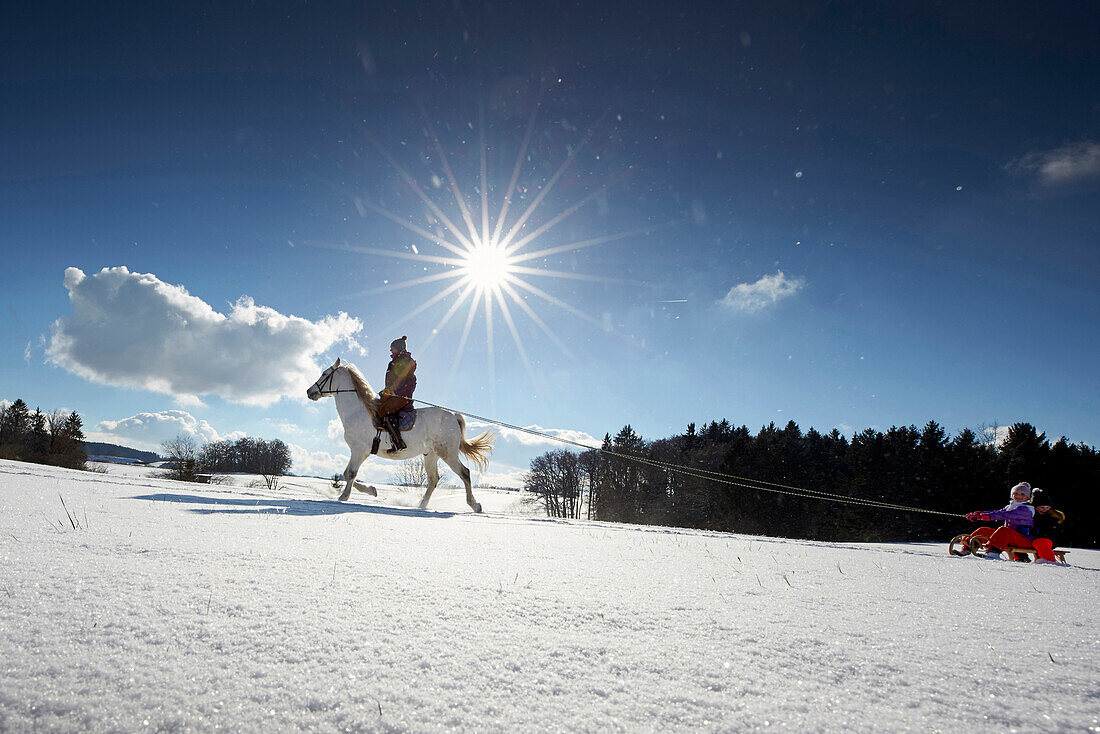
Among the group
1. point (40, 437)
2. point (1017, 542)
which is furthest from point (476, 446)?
point (40, 437)

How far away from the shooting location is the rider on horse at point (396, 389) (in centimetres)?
757

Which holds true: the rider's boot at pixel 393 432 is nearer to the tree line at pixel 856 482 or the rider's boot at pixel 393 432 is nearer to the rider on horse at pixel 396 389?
the rider on horse at pixel 396 389

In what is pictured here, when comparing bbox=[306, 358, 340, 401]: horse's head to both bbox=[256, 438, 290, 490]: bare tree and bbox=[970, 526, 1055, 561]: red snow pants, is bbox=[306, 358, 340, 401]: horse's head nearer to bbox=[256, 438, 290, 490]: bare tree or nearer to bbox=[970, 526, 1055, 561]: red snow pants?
bbox=[970, 526, 1055, 561]: red snow pants

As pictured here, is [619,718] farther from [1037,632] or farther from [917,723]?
[1037,632]

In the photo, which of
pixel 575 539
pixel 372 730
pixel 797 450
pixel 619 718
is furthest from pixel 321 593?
pixel 797 450

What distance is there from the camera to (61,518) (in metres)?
2.20

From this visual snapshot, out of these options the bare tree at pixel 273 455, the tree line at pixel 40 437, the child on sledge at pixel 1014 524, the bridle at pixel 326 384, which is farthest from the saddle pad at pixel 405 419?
the bare tree at pixel 273 455

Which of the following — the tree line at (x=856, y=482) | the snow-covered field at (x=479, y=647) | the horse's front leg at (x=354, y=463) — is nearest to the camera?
the snow-covered field at (x=479, y=647)

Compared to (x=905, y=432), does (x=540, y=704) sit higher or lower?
lower

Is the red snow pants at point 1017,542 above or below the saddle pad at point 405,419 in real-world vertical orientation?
below

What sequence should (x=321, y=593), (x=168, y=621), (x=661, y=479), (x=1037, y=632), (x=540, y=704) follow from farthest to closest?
(x=661, y=479), (x=1037, y=632), (x=321, y=593), (x=168, y=621), (x=540, y=704)

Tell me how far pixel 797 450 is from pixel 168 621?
41.7 metres

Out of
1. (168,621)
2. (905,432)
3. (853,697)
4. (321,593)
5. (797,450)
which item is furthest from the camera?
(797,450)

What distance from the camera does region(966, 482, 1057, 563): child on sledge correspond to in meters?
5.68
